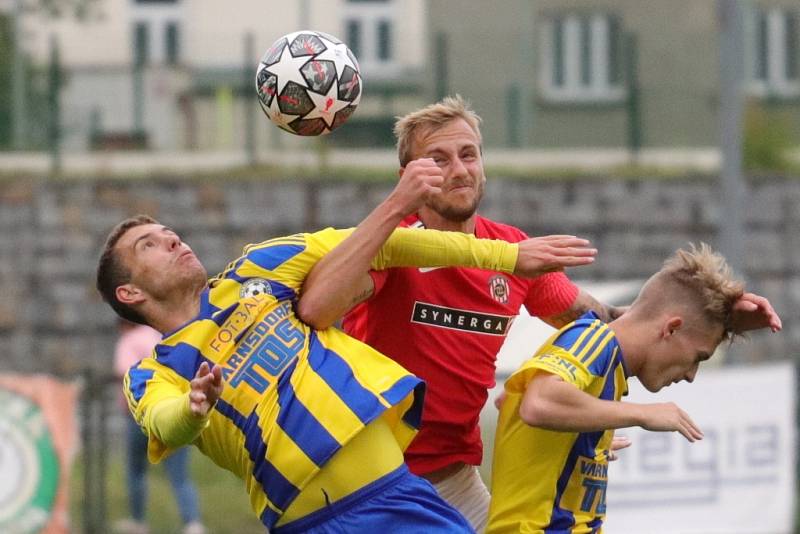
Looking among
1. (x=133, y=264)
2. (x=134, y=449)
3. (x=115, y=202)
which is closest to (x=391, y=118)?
(x=115, y=202)

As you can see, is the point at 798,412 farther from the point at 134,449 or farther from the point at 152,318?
the point at 152,318

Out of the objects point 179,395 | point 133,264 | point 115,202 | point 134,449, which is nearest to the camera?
point 179,395

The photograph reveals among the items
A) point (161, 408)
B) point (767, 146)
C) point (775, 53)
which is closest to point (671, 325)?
point (161, 408)

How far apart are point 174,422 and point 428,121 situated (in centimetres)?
163

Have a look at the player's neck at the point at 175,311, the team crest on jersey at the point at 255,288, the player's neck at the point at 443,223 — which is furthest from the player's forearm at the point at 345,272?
the player's neck at the point at 443,223

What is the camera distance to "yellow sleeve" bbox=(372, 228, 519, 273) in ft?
17.0

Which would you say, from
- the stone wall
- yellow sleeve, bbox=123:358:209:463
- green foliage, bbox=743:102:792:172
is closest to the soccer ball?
yellow sleeve, bbox=123:358:209:463

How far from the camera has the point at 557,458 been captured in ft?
17.0

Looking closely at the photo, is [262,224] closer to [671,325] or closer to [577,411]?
[671,325]

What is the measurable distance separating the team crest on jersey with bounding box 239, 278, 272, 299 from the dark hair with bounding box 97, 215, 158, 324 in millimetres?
358

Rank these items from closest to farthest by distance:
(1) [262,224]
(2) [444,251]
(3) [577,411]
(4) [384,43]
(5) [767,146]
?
(3) [577,411] < (2) [444,251] < (1) [262,224] < (5) [767,146] < (4) [384,43]

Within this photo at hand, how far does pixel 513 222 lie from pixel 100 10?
485 cm

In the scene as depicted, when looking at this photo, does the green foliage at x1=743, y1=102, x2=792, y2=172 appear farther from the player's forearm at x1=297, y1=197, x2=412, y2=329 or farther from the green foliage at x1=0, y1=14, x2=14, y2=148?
the player's forearm at x1=297, y1=197, x2=412, y2=329

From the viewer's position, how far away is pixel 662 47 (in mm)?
15578
